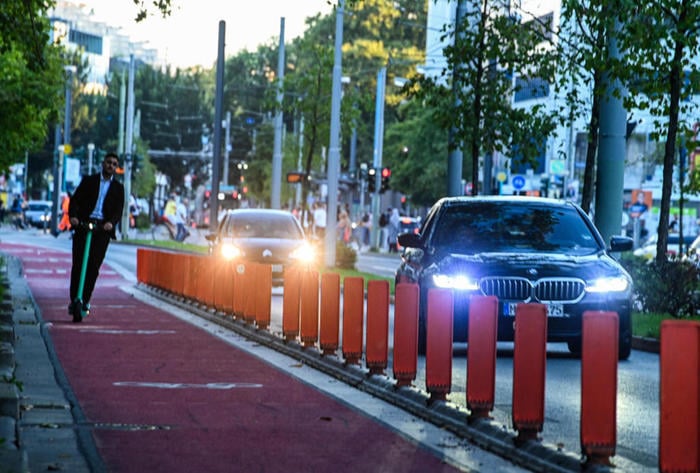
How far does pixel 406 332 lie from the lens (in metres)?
12.7

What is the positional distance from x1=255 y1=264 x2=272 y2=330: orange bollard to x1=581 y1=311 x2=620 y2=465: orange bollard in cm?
1089

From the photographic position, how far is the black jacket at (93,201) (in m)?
19.3

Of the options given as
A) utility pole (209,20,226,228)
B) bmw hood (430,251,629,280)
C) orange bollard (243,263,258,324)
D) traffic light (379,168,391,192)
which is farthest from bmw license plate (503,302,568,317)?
traffic light (379,168,391,192)

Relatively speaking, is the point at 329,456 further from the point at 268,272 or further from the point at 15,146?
the point at 15,146

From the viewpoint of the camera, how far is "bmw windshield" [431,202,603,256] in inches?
670

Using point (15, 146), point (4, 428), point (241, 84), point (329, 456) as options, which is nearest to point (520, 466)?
point (329, 456)

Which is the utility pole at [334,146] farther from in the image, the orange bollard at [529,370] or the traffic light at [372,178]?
the orange bollard at [529,370]

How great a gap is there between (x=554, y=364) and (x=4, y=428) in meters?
8.10

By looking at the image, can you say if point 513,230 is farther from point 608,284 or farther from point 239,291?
point 239,291

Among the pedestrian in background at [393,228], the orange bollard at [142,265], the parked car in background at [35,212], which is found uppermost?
the orange bollard at [142,265]

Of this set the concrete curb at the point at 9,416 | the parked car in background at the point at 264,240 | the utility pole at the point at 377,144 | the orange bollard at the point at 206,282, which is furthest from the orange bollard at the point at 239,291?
the utility pole at the point at 377,144

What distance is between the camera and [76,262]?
62.7ft

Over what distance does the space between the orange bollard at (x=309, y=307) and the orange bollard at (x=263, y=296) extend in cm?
279

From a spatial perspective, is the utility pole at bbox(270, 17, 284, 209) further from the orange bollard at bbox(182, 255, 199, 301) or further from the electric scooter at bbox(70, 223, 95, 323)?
the electric scooter at bbox(70, 223, 95, 323)
